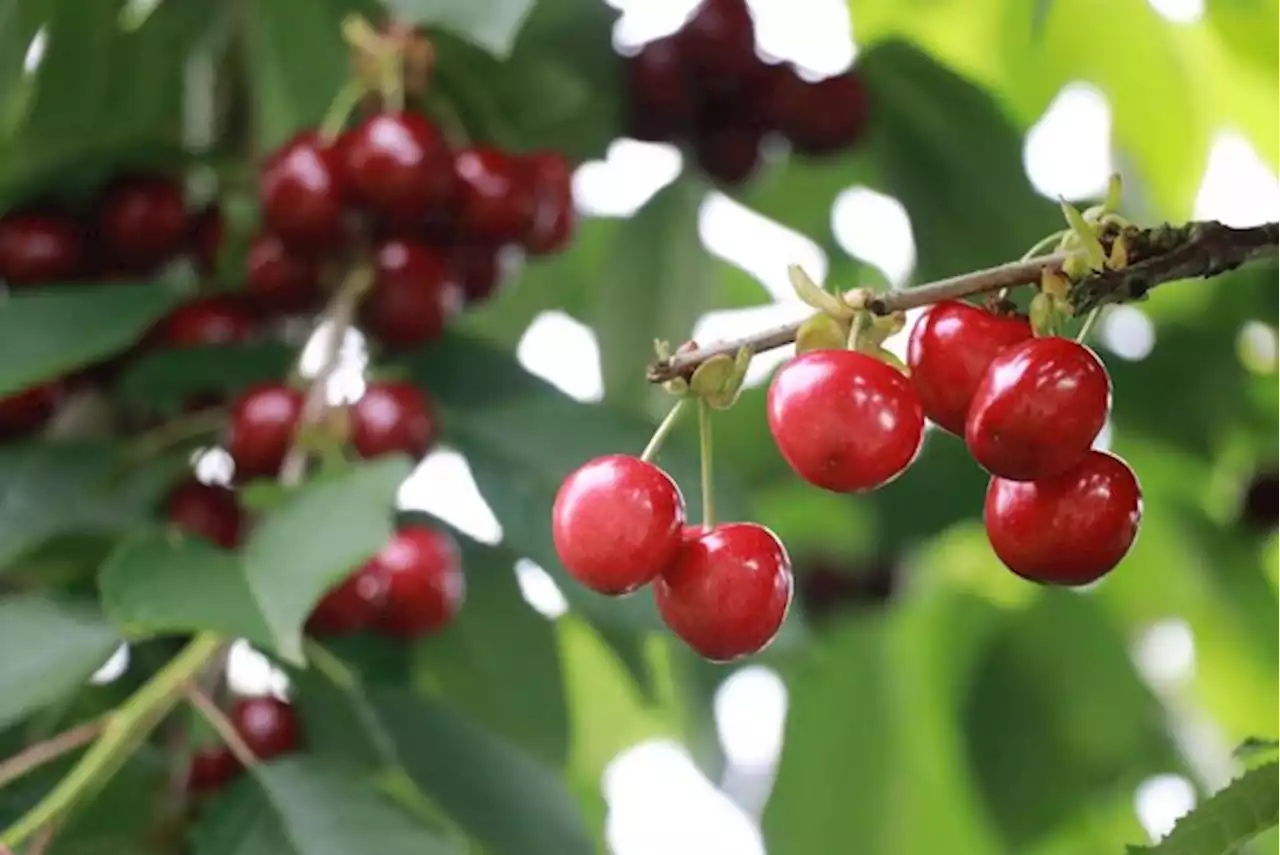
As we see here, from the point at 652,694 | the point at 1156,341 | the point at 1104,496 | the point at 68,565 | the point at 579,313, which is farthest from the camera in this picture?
the point at 579,313

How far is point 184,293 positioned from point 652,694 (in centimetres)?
33

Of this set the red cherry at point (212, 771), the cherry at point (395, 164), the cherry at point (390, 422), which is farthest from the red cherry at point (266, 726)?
the cherry at point (395, 164)

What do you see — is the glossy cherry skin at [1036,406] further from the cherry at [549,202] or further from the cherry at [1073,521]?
the cherry at [549,202]

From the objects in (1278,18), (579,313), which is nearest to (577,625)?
(579,313)

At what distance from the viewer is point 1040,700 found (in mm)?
1138

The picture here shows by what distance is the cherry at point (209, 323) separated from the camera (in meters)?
0.88

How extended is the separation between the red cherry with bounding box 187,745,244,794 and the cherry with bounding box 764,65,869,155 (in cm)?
47

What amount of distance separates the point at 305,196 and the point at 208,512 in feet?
0.51

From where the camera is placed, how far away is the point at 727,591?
1.38 feet

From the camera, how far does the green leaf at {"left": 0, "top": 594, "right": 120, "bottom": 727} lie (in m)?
0.63

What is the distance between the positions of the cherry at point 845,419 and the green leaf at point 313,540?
246mm

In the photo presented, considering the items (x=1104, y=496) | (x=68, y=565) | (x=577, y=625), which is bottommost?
(x=577, y=625)

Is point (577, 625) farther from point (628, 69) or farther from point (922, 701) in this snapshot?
point (628, 69)

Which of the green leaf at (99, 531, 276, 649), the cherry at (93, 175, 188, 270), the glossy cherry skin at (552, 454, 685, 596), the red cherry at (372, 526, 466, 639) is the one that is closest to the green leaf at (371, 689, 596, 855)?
the red cherry at (372, 526, 466, 639)
